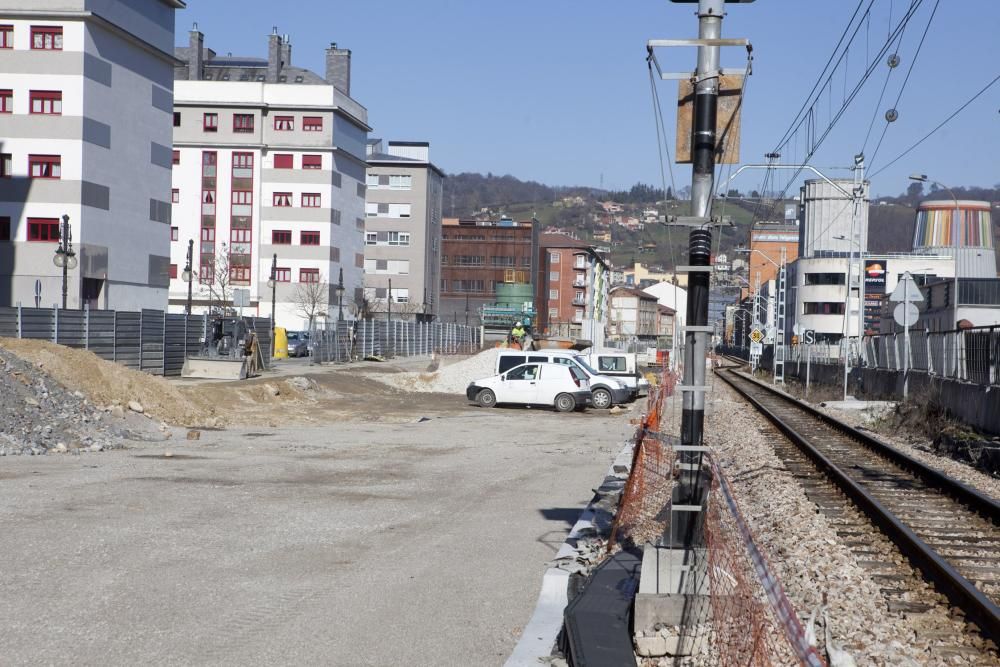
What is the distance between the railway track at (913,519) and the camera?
8.78 meters

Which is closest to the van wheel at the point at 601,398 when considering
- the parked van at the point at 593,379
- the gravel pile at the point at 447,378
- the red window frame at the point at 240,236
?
the parked van at the point at 593,379

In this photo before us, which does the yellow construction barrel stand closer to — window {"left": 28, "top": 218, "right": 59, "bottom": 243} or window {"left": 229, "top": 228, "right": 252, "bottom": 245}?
window {"left": 28, "top": 218, "right": 59, "bottom": 243}

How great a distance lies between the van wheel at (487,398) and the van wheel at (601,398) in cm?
329

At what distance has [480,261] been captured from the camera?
453 feet

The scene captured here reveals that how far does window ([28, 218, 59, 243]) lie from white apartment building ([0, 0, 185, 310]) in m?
0.05

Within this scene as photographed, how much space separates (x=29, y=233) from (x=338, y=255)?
37.4 meters

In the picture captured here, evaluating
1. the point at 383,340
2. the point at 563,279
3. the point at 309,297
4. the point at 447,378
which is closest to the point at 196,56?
the point at 309,297

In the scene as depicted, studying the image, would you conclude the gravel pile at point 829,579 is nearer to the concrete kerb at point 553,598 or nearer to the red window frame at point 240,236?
the concrete kerb at point 553,598

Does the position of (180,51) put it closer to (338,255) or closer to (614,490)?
(338,255)

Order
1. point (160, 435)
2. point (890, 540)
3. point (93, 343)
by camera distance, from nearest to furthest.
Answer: point (890, 540), point (160, 435), point (93, 343)

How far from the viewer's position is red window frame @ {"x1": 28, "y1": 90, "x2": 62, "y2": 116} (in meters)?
51.4

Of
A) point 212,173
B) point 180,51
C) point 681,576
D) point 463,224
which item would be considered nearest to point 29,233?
point 212,173

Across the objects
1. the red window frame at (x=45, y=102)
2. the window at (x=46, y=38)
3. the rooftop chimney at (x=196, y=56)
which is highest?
the rooftop chimney at (x=196, y=56)

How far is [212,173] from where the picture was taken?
86.1m
